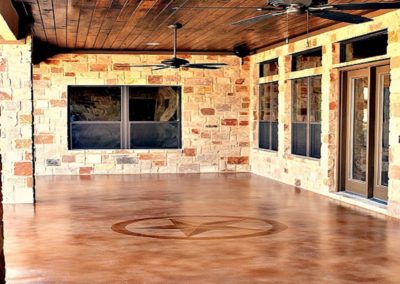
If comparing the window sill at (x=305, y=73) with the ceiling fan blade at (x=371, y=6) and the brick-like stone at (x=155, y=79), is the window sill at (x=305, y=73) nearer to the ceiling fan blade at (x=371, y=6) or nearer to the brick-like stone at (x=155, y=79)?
the brick-like stone at (x=155, y=79)

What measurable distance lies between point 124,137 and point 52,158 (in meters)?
1.58

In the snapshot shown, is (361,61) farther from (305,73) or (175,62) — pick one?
(175,62)

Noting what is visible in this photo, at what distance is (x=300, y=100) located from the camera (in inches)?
440

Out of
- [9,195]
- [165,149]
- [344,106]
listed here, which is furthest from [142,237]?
[165,149]

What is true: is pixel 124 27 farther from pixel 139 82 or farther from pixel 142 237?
pixel 142 237

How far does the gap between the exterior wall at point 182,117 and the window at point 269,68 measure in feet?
A: 1.87

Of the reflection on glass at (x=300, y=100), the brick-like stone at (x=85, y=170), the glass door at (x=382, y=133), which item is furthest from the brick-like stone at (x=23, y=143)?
the glass door at (x=382, y=133)

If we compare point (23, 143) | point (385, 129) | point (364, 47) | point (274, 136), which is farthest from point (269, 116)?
point (23, 143)

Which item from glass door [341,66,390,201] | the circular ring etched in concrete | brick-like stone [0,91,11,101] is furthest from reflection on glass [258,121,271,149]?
brick-like stone [0,91,11,101]

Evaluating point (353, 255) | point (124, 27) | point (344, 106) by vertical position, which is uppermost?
point (124, 27)

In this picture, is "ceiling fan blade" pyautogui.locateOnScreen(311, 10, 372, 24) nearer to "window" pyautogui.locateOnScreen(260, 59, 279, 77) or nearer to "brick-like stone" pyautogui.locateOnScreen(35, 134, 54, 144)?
"window" pyautogui.locateOnScreen(260, 59, 279, 77)

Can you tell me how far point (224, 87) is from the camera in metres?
13.5

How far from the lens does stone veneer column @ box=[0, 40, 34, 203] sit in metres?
8.80

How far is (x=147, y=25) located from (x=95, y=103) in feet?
13.7
